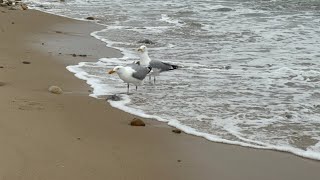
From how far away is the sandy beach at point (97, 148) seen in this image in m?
4.44

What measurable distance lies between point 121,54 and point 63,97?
4038 mm

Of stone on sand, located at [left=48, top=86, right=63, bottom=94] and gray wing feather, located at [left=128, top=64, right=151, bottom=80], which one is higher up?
gray wing feather, located at [left=128, top=64, right=151, bottom=80]

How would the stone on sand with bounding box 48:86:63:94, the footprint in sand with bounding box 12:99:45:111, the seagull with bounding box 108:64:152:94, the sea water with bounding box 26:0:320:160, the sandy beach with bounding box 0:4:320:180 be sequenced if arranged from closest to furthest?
the sandy beach with bounding box 0:4:320:180 → the sea water with bounding box 26:0:320:160 → the footprint in sand with bounding box 12:99:45:111 → the stone on sand with bounding box 48:86:63:94 → the seagull with bounding box 108:64:152:94

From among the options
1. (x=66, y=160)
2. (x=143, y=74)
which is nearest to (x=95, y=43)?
(x=143, y=74)

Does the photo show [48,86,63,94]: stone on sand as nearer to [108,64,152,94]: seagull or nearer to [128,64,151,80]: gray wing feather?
[108,64,152,94]: seagull

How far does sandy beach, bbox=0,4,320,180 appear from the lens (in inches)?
175

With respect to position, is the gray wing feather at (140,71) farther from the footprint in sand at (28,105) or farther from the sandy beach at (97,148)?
the footprint in sand at (28,105)

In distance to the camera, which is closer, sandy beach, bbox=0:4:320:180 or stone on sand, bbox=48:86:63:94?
sandy beach, bbox=0:4:320:180

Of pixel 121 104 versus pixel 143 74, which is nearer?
pixel 121 104

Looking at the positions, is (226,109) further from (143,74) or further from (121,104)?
(143,74)

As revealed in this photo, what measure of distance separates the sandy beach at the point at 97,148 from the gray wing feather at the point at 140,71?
0.73 meters

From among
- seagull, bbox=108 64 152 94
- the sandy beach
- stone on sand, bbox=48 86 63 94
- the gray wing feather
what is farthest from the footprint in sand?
the gray wing feather

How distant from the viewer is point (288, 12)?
1827cm

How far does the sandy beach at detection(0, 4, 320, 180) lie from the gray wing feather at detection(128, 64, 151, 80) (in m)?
0.73
